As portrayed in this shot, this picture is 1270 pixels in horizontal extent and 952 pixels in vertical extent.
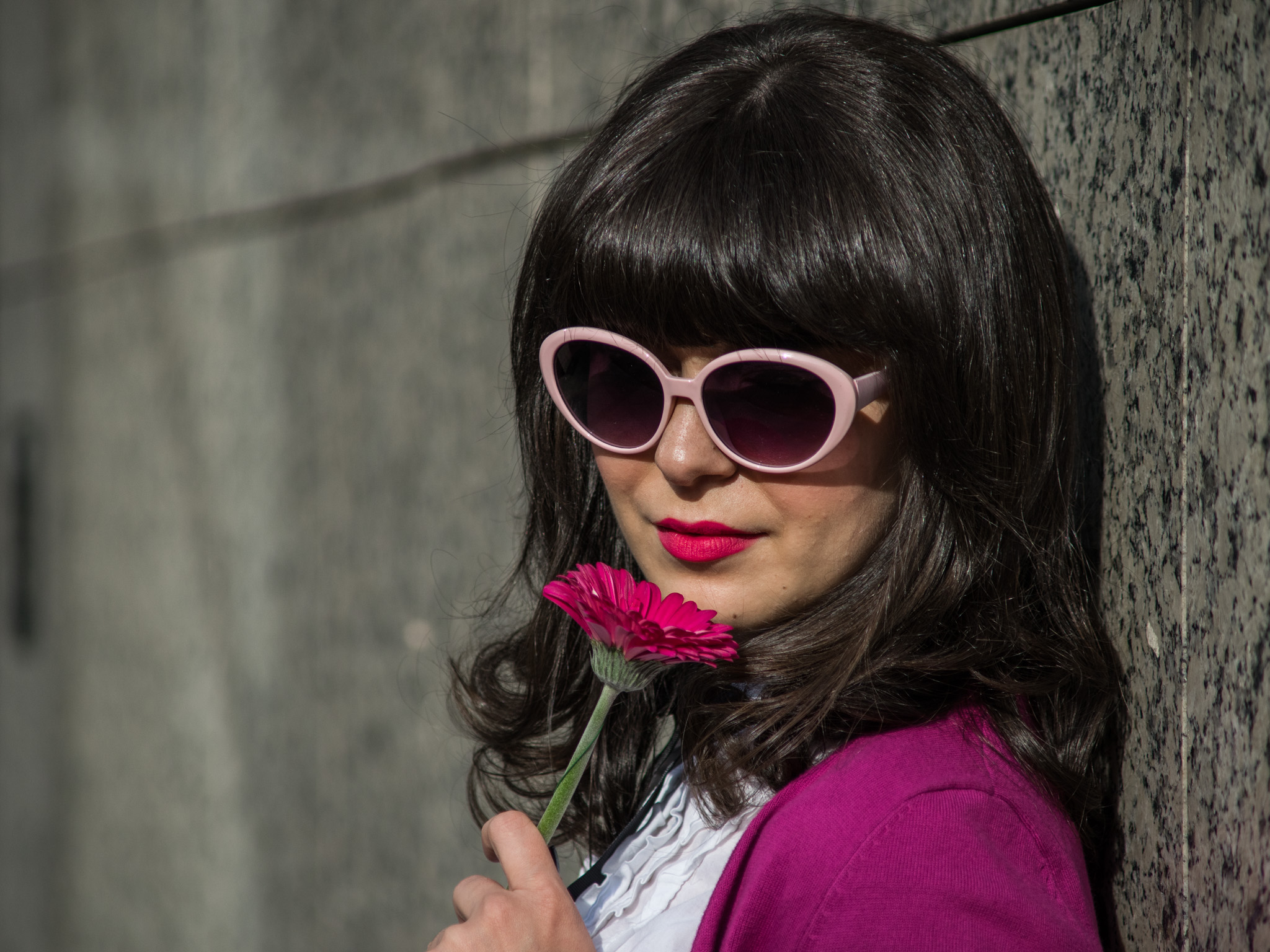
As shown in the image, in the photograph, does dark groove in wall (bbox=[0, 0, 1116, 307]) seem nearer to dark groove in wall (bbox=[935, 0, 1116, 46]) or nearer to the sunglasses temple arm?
dark groove in wall (bbox=[935, 0, 1116, 46])

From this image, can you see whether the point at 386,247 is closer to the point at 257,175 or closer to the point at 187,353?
the point at 257,175

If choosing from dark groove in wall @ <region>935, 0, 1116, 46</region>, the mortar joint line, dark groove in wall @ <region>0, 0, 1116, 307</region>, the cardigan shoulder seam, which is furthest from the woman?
dark groove in wall @ <region>0, 0, 1116, 307</region>

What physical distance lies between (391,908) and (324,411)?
1.47 m

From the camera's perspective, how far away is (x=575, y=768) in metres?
1.36

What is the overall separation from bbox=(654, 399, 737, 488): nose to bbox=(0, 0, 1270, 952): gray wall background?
0.62m

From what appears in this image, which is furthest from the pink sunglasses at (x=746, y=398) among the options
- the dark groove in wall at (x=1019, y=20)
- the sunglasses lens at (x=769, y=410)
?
the dark groove in wall at (x=1019, y=20)

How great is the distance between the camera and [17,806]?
545 cm

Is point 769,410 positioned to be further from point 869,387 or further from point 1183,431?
point 1183,431

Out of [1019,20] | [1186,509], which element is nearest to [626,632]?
[1186,509]

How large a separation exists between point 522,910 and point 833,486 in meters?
0.63

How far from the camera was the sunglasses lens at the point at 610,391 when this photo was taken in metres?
1.40

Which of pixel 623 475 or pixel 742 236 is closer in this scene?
pixel 742 236

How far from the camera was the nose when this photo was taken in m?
1.36

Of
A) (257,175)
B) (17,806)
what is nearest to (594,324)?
(257,175)
